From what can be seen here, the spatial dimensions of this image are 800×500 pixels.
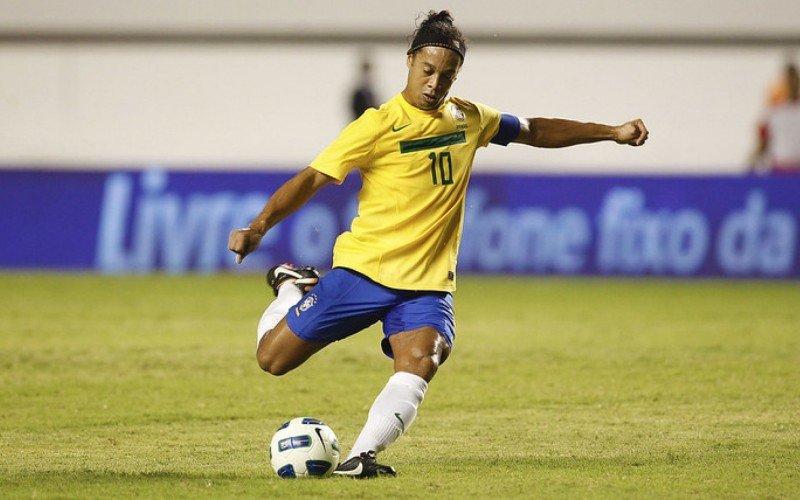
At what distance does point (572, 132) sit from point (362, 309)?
1.49 m

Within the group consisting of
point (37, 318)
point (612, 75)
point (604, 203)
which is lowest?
point (37, 318)

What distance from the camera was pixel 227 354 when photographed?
37.9 feet

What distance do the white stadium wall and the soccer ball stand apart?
18.4 m

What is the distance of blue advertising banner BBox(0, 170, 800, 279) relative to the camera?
17828 millimetres

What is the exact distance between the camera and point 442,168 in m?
6.97

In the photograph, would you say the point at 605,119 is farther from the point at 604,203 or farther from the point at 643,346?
the point at 643,346

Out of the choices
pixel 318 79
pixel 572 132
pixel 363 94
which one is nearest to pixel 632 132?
pixel 572 132

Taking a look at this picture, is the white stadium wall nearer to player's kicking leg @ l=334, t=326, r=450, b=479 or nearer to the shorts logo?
the shorts logo

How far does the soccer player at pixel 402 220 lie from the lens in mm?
6777

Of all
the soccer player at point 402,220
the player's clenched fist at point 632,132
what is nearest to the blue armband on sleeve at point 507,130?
the soccer player at point 402,220

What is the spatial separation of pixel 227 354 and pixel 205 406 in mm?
2556

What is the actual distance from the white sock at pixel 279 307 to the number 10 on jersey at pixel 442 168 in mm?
1013

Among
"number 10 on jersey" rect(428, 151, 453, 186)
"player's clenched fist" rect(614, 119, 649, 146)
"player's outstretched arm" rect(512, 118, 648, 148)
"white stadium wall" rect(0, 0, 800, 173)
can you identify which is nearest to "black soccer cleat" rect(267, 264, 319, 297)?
"number 10 on jersey" rect(428, 151, 453, 186)

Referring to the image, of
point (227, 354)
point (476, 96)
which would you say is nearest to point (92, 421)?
point (227, 354)
